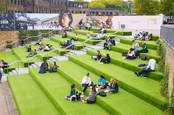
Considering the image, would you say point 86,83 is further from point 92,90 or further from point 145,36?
point 145,36

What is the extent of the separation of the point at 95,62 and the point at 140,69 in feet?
12.6

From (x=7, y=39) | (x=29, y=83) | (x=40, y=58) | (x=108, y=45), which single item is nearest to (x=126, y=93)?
(x=29, y=83)

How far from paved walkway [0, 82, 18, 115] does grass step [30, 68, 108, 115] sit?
6.15ft

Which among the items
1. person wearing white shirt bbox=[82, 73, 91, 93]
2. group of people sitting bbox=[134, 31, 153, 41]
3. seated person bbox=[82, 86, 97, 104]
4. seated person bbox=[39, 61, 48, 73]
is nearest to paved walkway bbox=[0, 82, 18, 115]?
seated person bbox=[39, 61, 48, 73]

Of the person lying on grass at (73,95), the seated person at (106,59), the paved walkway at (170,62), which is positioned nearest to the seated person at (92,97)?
the person lying on grass at (73,95)

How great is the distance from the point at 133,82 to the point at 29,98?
18.3 feet

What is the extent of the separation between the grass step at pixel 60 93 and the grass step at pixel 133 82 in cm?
187

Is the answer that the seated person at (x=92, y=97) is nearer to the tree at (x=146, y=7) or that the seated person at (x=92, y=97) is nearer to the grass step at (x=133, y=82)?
the grass step at (x=133, y=82)

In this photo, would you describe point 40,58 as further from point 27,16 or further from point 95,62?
point 27,16

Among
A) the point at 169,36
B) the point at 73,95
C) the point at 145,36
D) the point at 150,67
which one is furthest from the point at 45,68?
the point at 145,36

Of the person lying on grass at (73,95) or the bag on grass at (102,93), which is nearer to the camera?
the bag on grass at (102,93)

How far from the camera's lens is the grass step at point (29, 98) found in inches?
386

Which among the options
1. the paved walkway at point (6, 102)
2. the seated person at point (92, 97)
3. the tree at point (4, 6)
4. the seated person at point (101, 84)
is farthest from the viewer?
the tree at point (4, 6)

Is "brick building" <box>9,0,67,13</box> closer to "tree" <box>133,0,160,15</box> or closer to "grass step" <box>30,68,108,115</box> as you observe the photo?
"tree" <box>133,0,160,15</box>
